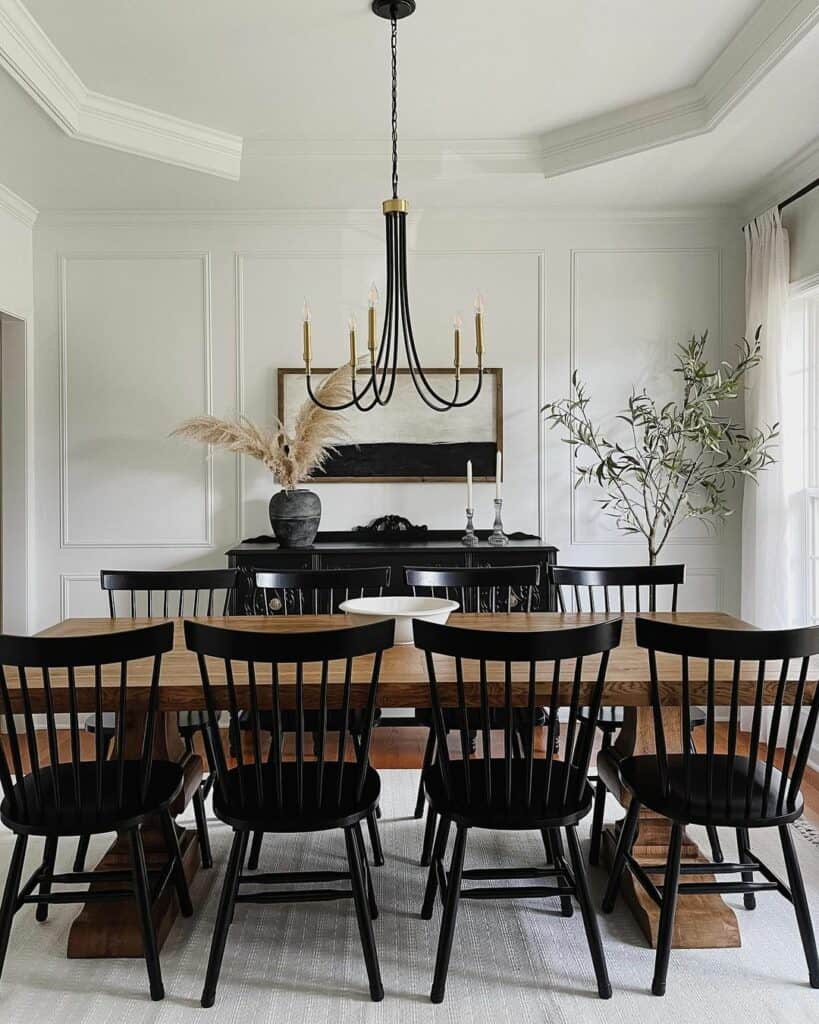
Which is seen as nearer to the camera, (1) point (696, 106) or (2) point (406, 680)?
(2) point (406, 680)

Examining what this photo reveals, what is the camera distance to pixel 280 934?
8.17ft

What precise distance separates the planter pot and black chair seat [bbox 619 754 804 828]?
2.30 metres

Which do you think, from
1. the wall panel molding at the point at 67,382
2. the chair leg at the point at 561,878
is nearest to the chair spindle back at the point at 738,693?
the chair leg at the point at 561,878

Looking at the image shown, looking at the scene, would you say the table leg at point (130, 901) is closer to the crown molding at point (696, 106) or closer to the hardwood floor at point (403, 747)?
the hardwood floor at point (403, 747)

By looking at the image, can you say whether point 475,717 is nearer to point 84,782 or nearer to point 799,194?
point 84,782

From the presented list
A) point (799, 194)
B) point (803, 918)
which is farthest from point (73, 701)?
point (799, 194)

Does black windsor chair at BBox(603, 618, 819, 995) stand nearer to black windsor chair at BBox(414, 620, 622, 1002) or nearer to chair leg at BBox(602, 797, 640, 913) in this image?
chair leg at BBox(602, 797, 640, 913)

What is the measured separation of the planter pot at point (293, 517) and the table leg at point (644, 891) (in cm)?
205

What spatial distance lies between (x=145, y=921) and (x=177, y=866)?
1.04 ft

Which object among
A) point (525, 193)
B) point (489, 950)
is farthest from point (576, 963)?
point (525, 193)

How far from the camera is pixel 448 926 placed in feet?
7.12

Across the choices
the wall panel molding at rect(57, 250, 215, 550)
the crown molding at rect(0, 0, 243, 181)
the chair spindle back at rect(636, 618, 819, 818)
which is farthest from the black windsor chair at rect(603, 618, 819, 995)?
the wall panel molding at rect(57, 250, 215, 550)

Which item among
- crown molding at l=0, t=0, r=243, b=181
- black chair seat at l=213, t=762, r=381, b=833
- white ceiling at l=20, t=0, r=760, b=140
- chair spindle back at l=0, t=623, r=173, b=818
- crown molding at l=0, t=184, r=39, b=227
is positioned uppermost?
white ceiling at l=20, t=0, r=760, b=140

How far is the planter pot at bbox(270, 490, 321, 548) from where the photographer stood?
4.35m
